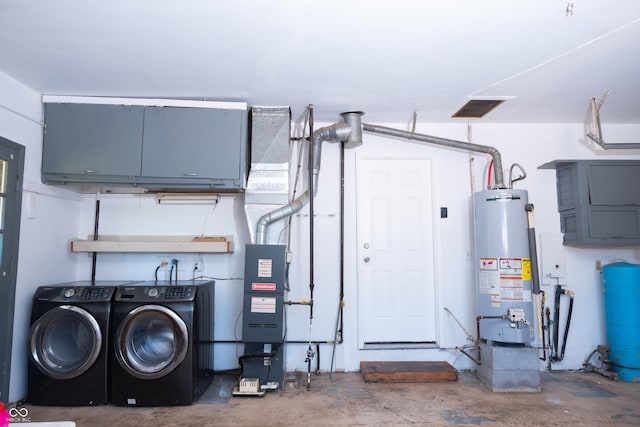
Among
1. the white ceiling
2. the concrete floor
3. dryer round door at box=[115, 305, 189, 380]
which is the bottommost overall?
the concrete floor

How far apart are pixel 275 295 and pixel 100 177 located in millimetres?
1794

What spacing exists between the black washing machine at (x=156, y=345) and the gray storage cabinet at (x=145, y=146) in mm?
957

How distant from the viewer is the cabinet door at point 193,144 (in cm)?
334

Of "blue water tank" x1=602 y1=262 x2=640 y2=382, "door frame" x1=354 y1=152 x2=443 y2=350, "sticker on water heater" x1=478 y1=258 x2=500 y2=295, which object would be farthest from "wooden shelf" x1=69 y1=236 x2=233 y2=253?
"blue water tank" x1=602 y1=262 x2=640 y2=382

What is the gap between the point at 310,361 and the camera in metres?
3.60

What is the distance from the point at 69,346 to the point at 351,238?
2.56 metres

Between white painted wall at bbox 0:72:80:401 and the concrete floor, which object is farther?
white painted wall at bbox 0:72:80:401

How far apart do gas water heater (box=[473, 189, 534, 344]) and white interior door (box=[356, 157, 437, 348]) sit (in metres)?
0.56

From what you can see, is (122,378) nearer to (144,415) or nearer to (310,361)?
(144,415)

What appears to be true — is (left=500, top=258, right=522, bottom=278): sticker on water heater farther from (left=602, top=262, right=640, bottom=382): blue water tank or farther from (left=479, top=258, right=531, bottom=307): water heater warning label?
(left=602, top=262, right=640, bottom=382): blue water tank

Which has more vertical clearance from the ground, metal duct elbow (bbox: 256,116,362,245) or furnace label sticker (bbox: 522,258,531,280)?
metal duct elbow (bbox: 256,116,362,245)

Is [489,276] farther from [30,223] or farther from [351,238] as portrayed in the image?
[30,223]

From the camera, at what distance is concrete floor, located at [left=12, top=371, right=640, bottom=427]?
2689 mm

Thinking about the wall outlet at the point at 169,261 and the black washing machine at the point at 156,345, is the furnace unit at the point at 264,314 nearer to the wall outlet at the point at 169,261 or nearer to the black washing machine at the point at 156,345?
the black washing machine at the point at 156,345
